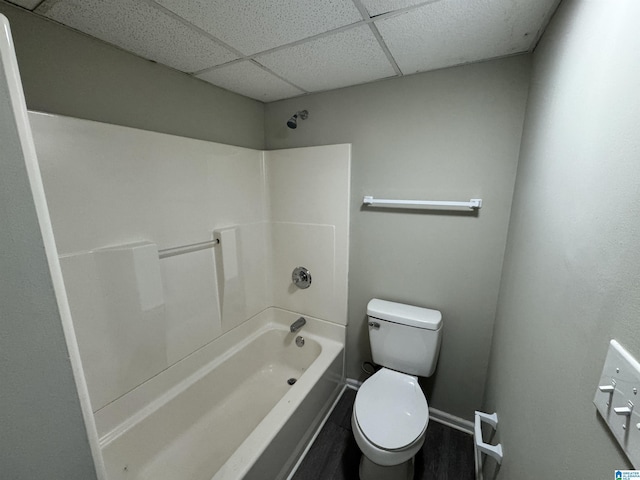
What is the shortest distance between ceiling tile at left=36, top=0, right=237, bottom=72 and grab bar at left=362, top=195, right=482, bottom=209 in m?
1.11

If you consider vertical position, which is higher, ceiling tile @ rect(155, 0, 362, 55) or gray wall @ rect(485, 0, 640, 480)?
ceiling tile @ rect(155, 0, 362, 55)

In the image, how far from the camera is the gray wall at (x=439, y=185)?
1370mm

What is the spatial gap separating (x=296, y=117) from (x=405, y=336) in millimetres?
1656

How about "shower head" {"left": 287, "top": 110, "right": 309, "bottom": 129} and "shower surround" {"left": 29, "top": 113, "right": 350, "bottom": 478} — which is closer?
"shower surround" {"left": 29, "top": 113, "right": 350, "bottom": 478}

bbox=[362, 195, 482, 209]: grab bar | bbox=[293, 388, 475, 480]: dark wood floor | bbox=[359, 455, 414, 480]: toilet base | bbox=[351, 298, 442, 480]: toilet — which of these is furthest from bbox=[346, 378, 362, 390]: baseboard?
bbox=[362, 195, 482, 209]: grab bar

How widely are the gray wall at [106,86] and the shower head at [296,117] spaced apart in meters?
0.43

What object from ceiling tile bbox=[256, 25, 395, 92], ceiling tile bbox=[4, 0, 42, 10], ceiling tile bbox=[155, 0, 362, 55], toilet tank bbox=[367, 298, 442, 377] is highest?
ceiling tile bbox=[256, 25, 395, 92]

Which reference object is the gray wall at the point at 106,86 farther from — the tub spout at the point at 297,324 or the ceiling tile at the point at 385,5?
the tub spout at the point at 297,324

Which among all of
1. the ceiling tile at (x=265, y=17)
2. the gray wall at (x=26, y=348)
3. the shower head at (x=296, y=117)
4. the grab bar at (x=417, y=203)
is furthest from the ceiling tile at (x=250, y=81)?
the gray wall at (x=26, y=348)

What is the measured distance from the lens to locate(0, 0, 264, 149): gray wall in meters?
0.98

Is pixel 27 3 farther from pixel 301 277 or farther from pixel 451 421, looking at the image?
pixel 451 421

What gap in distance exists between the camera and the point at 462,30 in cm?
107

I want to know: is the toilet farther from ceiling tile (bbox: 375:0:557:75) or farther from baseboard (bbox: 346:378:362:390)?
ceiling tile (bbox: 375:0:557:75)

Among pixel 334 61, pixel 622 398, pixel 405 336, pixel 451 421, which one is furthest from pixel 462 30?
pixel 451 421
